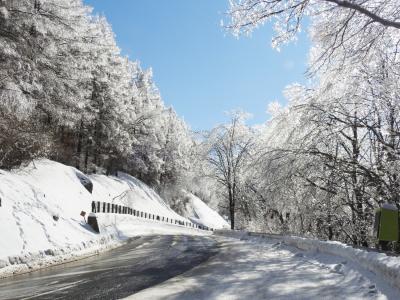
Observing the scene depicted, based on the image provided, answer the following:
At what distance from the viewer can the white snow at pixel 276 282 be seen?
669cm

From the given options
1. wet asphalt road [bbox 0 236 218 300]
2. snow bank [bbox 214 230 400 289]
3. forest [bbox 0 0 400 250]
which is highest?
forest [bbox 0 0 400 250]

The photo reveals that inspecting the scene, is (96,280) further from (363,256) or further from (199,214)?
(199,214)

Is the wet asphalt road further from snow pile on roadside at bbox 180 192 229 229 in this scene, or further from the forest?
snow pile on roadside at bbox 180 192 229 229

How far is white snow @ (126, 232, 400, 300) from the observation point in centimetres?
669

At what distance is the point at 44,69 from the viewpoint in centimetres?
2445

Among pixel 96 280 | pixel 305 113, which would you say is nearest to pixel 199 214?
pixel 305 113

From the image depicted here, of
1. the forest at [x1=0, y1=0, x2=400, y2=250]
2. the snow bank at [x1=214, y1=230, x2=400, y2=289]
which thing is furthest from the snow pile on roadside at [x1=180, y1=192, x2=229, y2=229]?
the snow bank at [x1=214, y1=230, x2=400, y2=289]

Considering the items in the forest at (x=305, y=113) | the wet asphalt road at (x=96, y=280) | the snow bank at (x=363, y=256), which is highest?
the forest at (x=305, y=113)

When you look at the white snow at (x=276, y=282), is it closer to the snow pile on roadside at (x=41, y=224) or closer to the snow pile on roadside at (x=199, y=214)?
the snow pile on roadside at (x=41, y=224)

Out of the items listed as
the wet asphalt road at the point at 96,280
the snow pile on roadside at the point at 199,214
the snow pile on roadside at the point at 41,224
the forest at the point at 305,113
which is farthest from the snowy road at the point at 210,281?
the snow pile on roadside at the point at 199,214

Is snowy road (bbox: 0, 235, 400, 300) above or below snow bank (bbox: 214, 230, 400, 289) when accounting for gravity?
below

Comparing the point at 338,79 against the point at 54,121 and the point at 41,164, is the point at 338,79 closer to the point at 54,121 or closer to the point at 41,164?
the point at 41,164

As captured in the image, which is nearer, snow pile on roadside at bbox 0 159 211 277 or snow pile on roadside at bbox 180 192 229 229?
snow pile on roadside at bbox 0 159 211 277

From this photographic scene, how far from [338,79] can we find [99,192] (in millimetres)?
27937
